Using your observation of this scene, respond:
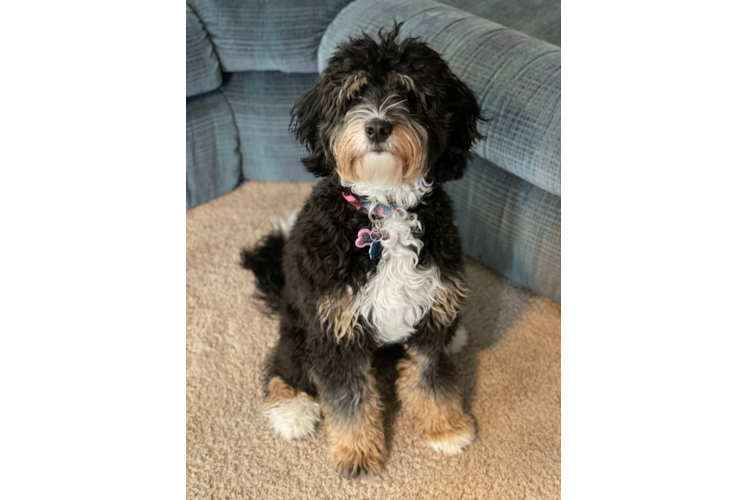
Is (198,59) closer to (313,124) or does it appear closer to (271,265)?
(271,265)

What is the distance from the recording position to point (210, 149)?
285 centimetres

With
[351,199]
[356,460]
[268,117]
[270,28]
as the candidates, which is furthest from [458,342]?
[270,28]

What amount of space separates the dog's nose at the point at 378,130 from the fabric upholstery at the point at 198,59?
5.20 feet

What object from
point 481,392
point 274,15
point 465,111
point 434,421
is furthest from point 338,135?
point 274,15

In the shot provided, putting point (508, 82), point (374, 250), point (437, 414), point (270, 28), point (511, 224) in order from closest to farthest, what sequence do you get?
point (374, 250), point (437, 414), point (508, 82), point (511, 224), point (270, 28)

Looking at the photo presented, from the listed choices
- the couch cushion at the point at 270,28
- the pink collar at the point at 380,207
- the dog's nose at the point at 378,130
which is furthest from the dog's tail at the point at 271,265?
the couch cushion at the point at 270,28

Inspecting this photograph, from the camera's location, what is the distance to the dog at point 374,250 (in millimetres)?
1390

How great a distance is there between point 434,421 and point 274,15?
6.13ft

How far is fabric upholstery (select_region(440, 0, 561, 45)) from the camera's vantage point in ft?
8.48

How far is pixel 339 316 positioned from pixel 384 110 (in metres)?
0.54

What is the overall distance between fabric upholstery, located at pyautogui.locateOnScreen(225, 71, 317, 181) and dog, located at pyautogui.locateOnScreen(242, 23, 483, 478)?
122 centimetres

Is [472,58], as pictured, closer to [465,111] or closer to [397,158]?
[465,111]

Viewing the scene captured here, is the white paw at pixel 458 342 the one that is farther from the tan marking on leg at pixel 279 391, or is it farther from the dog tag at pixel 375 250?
the dog tag at pixel 375 250

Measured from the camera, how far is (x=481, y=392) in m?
2.01
